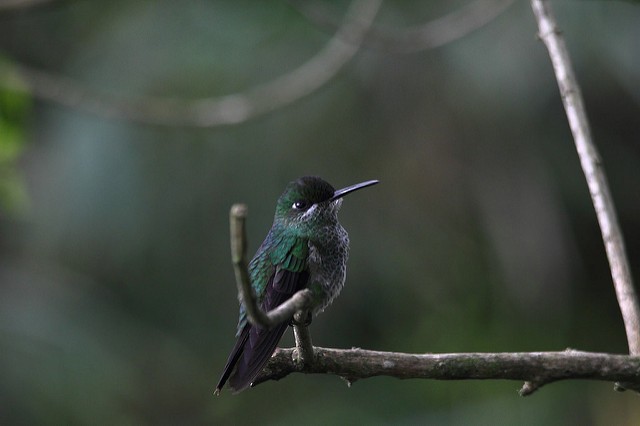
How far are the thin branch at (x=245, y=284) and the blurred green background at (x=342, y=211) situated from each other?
4.36m

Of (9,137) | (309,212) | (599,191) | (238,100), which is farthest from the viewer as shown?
(238,100)

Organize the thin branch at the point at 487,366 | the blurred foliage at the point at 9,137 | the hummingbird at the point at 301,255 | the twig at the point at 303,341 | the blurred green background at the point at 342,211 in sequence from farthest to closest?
the blurred green background at the point at 342,211, the blurred foliage at the point at 9,137, the hummingbird at the point at 301,255, the twig at the point at 303,341, the thin branch at the point at 487,366

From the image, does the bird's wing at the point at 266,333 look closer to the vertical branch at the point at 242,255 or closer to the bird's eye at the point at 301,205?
the bird's eye at the point at 301,205

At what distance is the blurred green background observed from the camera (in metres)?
6.36

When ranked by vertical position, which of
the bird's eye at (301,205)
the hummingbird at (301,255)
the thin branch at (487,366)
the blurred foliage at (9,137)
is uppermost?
the blurred foliage at (9,137)

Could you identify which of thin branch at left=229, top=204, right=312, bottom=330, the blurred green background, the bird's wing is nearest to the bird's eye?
the bird's wing

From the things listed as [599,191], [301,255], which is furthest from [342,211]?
[599,191]

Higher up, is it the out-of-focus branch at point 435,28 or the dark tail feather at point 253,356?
the out-of-focus branch at point 435,28

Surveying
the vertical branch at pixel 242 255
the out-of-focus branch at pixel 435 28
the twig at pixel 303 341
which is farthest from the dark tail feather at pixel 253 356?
the out-of-focus branch at pixel 435 28

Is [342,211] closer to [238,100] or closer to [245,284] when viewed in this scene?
[238,100]

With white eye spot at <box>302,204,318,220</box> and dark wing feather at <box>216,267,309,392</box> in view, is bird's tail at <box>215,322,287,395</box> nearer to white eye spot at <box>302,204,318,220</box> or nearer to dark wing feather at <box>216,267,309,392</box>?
dark wing feather at <box>216,267,309,392</box>

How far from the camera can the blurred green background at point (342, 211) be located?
636 centimetres

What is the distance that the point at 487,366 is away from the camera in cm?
233

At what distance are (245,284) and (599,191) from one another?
1243 millimetres
